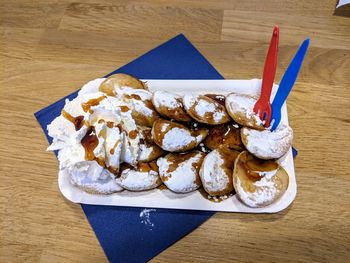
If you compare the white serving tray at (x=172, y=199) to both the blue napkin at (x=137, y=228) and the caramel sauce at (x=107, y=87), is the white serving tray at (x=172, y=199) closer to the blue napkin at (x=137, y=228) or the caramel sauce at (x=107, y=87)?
the blue napkin at (x=137, y=228)

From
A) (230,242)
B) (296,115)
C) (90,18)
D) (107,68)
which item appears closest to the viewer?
(230,242)

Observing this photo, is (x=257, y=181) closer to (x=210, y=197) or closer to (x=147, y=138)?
(x=210, y=197)

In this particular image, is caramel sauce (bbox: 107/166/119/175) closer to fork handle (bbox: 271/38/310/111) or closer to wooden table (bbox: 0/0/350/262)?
wooden table (bbox: 0/0/350/262)

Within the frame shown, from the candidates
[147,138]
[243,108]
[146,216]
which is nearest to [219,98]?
[243,108]

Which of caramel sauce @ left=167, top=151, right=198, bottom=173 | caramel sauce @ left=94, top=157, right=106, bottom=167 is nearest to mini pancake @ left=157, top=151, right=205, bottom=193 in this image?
caramel sauce @ left=167, top=151, right=198, bottom=173

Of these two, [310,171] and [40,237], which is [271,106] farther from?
[40,237]

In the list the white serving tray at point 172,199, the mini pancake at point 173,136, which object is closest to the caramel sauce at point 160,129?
the mini pancake at point 173,136

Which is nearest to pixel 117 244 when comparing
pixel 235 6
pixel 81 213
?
pixel 81 213
